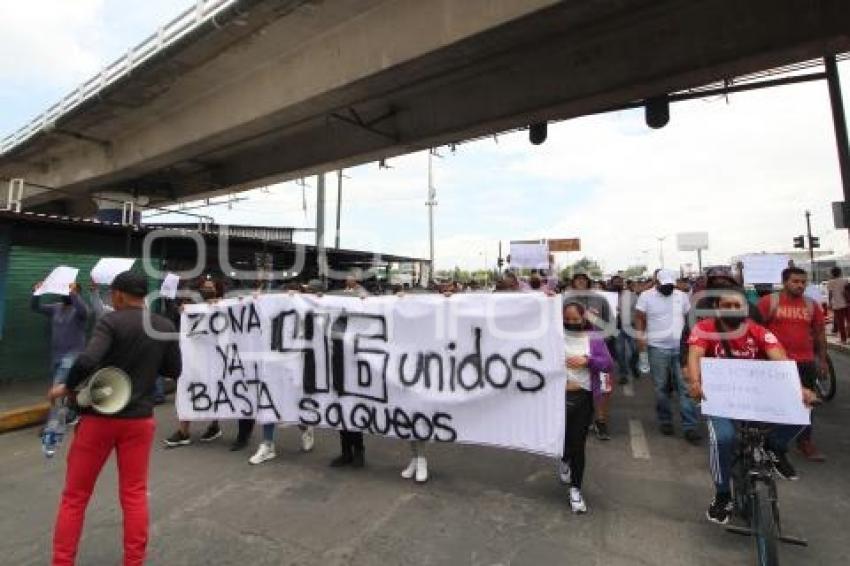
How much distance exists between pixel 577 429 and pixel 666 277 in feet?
12.0

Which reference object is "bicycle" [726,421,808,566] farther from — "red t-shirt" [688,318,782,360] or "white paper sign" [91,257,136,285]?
"white paper sign" [91,257,136,285]

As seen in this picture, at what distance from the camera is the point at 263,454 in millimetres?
5918

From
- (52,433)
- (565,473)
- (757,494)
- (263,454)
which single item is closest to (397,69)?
(263,454)

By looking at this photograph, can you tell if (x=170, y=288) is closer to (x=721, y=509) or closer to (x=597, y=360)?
(x=597, y=360)

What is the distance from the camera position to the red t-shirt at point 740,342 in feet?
13.3

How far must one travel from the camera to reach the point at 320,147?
43.6 ft

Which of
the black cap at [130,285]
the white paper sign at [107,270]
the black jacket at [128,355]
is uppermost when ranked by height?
the white paper sign at [107,270]

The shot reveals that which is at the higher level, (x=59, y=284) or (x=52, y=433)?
(x=59, y=284)

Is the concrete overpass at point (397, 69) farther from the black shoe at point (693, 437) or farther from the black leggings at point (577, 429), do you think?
the black shoe at point (693, 437)

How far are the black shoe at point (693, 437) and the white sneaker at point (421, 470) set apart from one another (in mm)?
3095

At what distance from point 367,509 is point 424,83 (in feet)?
25.7

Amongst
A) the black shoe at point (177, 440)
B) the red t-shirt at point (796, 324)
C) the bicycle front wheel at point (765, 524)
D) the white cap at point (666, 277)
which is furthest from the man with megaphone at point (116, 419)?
the white cap at point (666, 277)

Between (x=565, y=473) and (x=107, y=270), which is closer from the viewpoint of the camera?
(x=565, y=473)

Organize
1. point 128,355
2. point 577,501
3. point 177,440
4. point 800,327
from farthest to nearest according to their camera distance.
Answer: point 177,440
point 800,327
point 577,501
point 128,355
